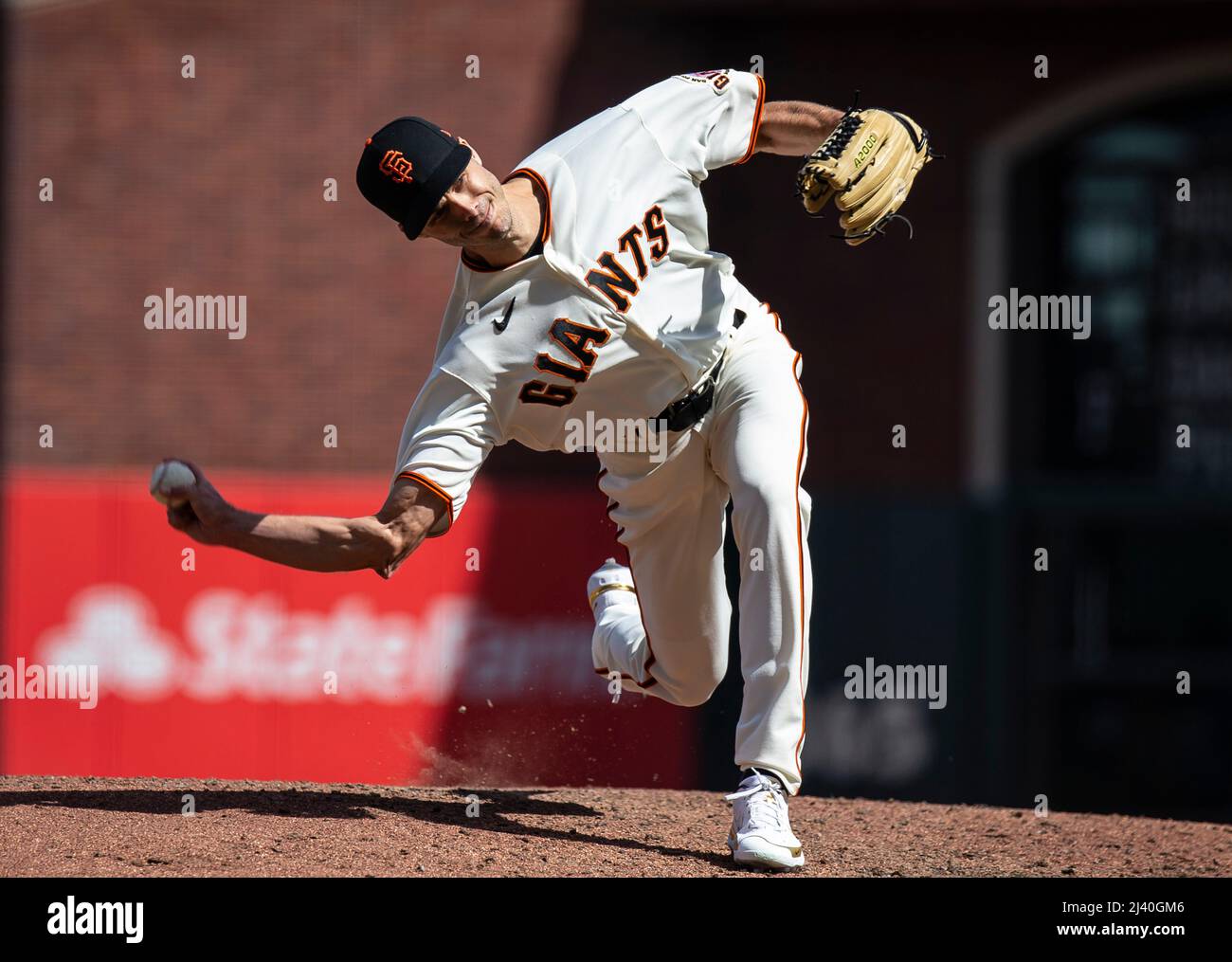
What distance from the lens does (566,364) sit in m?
3.92

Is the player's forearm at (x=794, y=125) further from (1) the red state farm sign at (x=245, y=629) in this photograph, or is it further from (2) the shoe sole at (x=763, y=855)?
(1) the red state farm sign at (x=245, y=629)

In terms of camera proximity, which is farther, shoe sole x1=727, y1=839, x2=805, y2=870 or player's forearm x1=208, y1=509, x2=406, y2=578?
shoe sole x1=727, y1=839, x2=805, y2=870

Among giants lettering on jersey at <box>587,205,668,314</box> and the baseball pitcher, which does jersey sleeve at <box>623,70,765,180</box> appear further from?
giants lettering on jersey at <box>587,205,668,314</box>

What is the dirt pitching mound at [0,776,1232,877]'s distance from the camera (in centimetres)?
390

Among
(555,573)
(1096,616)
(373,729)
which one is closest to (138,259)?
(555,573)

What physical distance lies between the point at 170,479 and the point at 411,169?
36.7 inches

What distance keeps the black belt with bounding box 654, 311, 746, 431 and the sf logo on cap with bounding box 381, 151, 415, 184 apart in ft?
3.29

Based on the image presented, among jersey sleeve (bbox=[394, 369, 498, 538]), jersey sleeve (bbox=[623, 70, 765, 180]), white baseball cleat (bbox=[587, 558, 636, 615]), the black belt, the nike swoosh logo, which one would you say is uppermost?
jersey sleeve (bbox=[623, 70, 765, 180])

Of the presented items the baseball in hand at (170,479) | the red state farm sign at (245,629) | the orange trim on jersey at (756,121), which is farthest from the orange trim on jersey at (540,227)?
the red state farm sign at (245,629)

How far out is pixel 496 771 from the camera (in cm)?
587

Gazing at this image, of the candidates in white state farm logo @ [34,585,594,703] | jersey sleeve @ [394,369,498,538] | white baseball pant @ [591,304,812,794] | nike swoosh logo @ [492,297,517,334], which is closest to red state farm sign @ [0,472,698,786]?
white state farm logo @ [34,585,594,703]

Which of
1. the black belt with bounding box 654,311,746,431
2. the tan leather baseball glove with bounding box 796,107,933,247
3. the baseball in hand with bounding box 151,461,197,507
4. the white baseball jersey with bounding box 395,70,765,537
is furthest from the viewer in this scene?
the black belt with bounding box 654,311,746,431

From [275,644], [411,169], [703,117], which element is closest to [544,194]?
[411,169]

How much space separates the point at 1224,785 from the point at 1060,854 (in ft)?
20.9
